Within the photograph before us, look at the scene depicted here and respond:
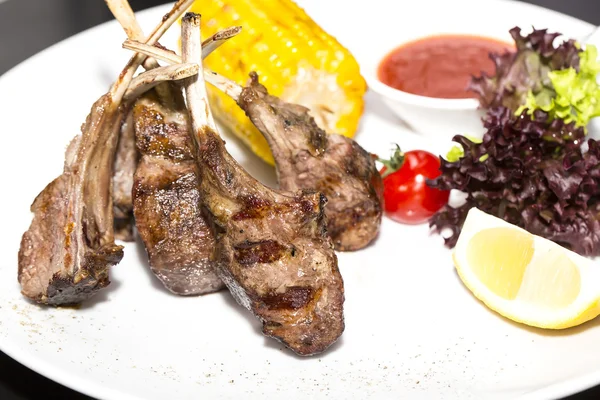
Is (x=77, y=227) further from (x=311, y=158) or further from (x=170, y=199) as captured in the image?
(x=311, y=158)

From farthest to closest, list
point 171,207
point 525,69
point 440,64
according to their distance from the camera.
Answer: point 440,64 < point 525,69 < point 171,207

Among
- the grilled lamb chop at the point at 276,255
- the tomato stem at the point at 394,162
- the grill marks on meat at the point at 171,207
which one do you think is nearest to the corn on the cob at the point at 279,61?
the tomato stem at the point at 394,162

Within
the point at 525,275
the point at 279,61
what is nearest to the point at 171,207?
the point at 279,61

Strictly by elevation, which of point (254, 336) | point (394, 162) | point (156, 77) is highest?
point (156, 77)

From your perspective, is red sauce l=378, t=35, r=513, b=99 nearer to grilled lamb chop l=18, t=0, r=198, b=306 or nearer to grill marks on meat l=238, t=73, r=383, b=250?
grill marks on meat l=238, t=73, r=383, b=250

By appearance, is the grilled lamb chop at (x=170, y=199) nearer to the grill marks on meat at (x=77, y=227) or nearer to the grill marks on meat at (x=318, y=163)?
the grill marks on meat at (x=77, y=227)
